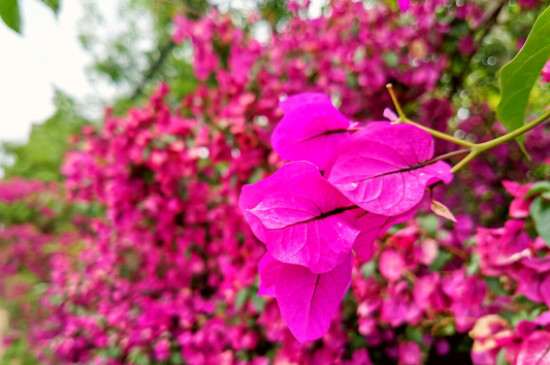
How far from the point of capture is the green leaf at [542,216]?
409 millimetres

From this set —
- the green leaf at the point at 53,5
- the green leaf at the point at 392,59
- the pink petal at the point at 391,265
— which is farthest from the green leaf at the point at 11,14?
the green leaf at the point at 392,59

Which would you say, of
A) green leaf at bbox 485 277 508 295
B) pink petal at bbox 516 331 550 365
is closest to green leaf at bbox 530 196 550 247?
pink petal at bbox 516 331 550 365

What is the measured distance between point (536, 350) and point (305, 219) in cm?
35

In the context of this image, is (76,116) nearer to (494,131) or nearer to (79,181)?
(79,181)

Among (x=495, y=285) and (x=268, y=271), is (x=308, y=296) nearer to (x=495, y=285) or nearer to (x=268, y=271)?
(x=268, y=271)

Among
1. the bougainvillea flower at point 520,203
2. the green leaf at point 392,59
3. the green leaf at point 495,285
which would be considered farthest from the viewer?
the green leaf at point 392,59

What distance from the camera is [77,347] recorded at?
1528mm

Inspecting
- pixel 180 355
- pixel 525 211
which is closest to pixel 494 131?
pixel 525 211

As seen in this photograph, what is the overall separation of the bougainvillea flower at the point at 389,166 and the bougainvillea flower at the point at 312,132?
36mm

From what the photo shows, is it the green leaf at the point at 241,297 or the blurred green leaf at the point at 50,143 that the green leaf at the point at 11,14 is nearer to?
the green leaf at the point at 241,297

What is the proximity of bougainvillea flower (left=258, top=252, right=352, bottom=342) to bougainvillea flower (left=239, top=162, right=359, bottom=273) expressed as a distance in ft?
0.08

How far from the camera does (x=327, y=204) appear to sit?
0.24m

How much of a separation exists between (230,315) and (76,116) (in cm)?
817

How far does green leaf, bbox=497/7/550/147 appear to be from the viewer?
0.25 metres
